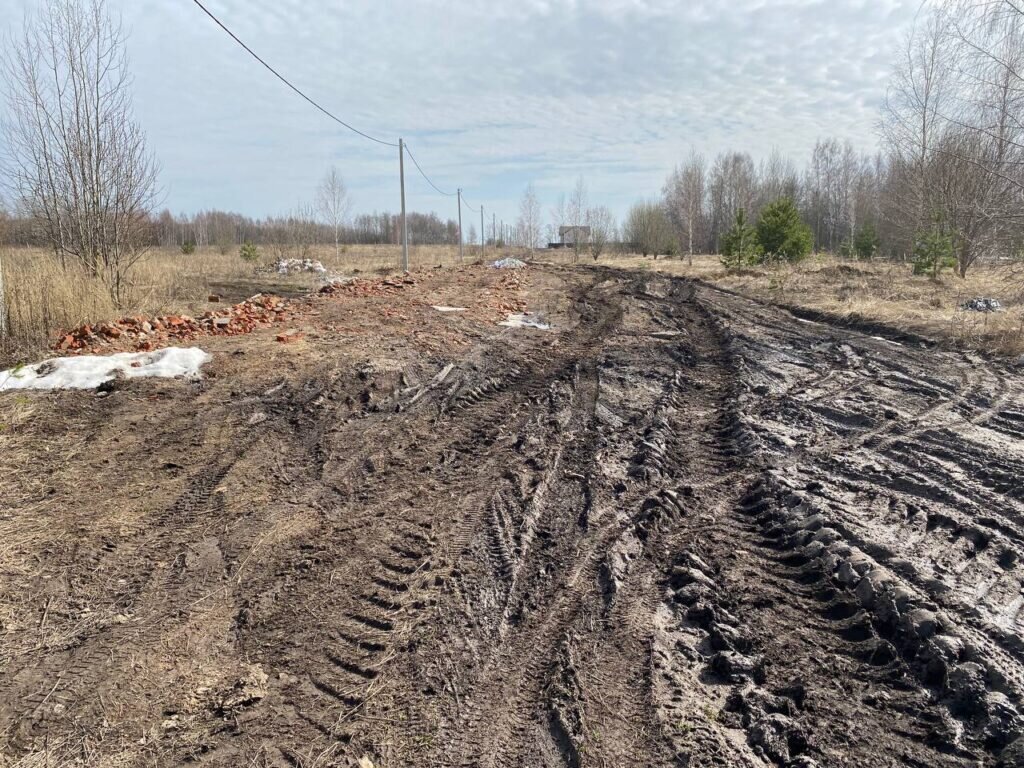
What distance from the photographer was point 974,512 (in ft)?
13.3

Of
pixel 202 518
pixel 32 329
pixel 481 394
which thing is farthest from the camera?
pixel 32 329

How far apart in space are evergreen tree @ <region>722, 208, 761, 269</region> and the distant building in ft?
76.3

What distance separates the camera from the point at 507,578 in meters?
3.37

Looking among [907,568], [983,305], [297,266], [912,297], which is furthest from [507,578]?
[297,266]

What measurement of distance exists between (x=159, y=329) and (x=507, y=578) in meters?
7.52

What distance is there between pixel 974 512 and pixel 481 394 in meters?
4.74

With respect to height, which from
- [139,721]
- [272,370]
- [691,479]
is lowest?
[139,721]

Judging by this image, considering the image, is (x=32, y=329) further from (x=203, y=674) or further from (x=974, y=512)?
(x=974, y=512)

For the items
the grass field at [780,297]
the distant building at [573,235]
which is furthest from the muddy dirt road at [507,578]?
Answer: the distant building at [573,235]

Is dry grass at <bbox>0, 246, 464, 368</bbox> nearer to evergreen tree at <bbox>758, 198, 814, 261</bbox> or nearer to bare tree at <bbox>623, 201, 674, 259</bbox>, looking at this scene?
evergreen tree at <bbox>758, 198, 814, 261</bbox>

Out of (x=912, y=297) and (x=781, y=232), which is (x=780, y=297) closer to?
(x=912, y=297)

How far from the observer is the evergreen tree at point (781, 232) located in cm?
2420

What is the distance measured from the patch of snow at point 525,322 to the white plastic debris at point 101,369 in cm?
553

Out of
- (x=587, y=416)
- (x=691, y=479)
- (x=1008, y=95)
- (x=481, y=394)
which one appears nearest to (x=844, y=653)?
(x=691, y=479)
